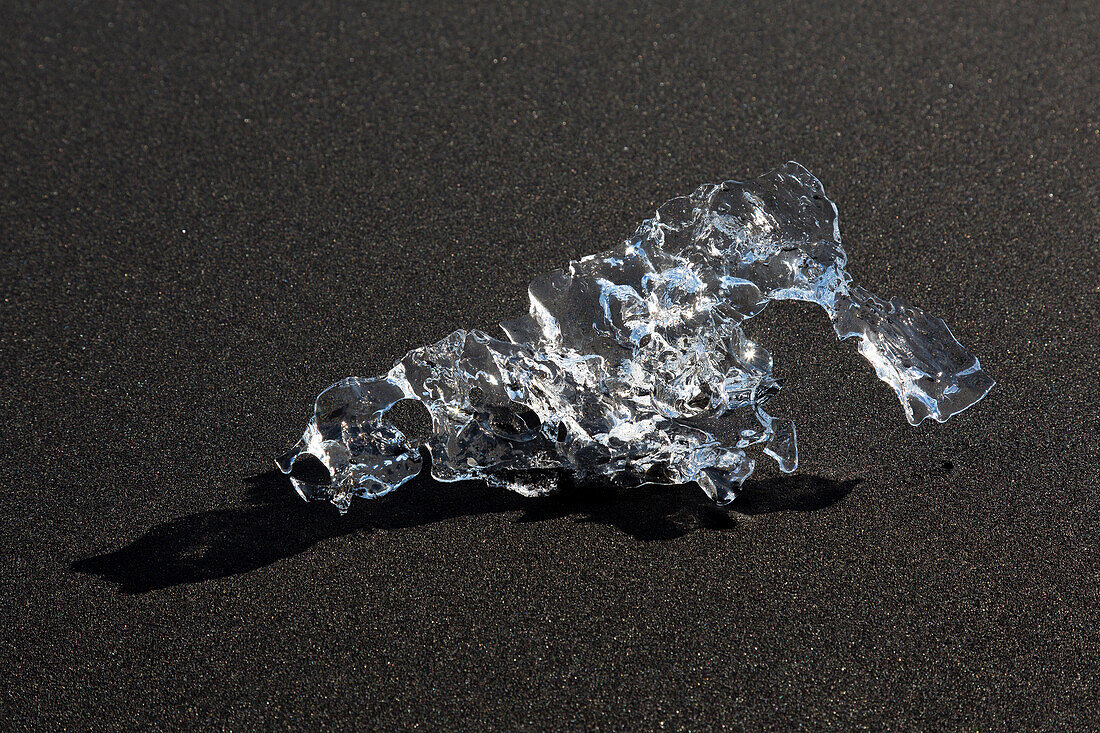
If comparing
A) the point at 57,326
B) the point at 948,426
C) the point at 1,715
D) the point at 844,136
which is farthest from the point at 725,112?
the point at 1,715

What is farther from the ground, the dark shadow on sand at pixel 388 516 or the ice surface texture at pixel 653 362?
the ice surface texture at pixel 653 362

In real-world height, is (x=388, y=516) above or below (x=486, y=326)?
below

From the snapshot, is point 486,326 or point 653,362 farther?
point 486,326

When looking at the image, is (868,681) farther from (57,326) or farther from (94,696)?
(57,326)

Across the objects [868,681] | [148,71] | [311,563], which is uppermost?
[148,71]

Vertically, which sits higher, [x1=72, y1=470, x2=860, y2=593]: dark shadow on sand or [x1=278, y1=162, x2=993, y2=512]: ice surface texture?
[x1=278, y1=162, x2=993, y2=512]: ice surface texture
